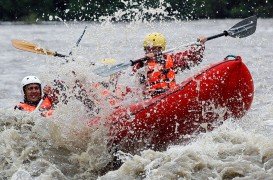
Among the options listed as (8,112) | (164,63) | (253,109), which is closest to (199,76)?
(164,63)

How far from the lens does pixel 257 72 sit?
16.1 metres

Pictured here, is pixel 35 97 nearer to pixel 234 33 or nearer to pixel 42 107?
pixel 42 107

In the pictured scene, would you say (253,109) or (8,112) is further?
(253,109)

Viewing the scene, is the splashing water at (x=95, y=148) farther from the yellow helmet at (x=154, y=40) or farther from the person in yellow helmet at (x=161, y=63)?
the yellow helmet at (x=154, y=40)

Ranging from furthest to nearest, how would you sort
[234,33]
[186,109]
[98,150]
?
[234,33] < [98,150] < [186,109]

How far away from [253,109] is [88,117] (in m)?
4.34

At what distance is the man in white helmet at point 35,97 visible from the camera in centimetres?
878

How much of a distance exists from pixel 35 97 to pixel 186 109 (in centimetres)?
250

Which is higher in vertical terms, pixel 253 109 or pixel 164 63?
pixel 164 63

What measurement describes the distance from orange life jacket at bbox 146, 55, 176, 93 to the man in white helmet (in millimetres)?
1386

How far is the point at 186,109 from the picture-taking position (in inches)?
297

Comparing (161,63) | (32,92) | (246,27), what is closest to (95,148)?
(161,63)

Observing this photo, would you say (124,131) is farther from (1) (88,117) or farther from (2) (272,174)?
(2) (272,174)

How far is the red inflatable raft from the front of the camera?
7469 millimetres
